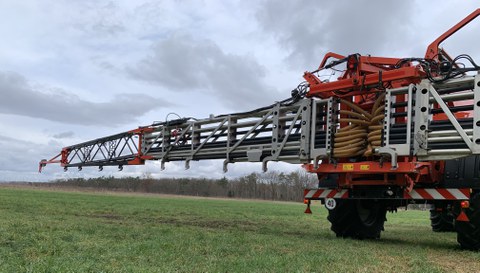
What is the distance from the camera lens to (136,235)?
9.08 m

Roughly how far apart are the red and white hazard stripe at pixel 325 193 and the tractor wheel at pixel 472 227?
90.6 inches

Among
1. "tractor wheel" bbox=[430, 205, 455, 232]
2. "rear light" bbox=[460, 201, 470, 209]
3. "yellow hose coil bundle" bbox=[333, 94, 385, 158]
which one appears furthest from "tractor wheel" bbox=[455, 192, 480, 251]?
"tractor wheel" bbox=[430, 205, 455, 232]

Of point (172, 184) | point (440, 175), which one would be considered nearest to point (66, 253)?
point (440, 175)

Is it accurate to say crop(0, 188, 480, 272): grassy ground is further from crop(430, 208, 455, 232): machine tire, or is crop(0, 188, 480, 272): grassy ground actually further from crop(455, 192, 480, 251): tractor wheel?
crop(430, 208, 455, 232): machine tire

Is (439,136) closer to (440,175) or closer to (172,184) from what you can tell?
(440,175)

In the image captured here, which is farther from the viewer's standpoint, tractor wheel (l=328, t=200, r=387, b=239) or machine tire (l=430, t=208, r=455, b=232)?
machine tire (l=430, t=208, r=455, b=232)

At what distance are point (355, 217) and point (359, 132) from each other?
8.27ft

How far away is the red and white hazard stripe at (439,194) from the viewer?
8.57 m

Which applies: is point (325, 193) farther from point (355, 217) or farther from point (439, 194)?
point (439, 194)

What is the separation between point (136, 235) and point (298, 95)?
4468 millimetres

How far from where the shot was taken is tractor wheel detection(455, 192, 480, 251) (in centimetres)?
849

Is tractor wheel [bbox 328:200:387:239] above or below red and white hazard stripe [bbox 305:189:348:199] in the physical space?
below

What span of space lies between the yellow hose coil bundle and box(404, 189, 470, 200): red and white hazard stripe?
4.19 ft

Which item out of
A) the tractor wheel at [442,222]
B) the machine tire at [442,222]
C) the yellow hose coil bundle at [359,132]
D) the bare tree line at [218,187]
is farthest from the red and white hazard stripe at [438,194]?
the bare tree line at [218,187]
